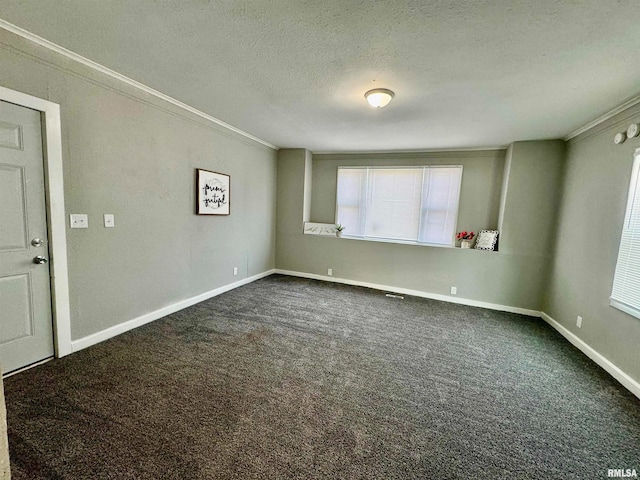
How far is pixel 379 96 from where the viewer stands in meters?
2.43

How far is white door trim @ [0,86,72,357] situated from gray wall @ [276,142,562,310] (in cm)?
337

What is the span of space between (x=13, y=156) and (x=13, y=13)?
906 millimetres

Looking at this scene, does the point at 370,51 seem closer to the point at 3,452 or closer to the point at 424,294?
the point at 3,452

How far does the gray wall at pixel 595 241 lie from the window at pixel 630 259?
0.07 metres

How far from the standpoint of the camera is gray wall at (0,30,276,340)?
87.3 inches

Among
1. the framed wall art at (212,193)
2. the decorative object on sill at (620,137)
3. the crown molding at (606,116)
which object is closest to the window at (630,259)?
the decorative object on sill at (620,137)

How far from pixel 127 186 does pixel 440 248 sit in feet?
13.9

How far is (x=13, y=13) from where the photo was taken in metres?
1.70

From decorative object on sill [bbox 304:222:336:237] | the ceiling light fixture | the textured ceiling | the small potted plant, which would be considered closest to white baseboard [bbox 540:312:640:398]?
the small potted plant

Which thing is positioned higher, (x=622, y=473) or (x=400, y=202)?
(x=400, y=202)

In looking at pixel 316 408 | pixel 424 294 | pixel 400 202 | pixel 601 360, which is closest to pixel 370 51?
pixel 316 408

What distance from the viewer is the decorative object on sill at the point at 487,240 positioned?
407cm

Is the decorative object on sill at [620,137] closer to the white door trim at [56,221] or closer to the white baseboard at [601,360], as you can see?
the white baseboard at [601,360]

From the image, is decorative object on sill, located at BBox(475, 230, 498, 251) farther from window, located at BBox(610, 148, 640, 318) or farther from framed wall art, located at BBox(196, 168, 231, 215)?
framed wall art, located at BBox(196, 168, 231, 215)
